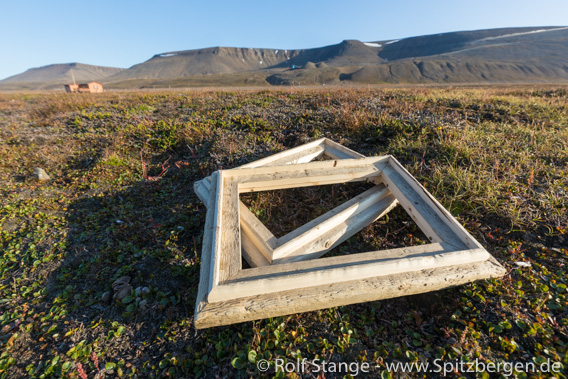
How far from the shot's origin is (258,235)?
87.4 inches

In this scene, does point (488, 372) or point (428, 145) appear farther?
point (428, 145)

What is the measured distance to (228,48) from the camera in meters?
190

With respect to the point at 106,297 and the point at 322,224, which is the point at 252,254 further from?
the point at 106,297

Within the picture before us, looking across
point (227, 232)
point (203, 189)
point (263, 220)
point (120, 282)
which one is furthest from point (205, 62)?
point (227, 232)

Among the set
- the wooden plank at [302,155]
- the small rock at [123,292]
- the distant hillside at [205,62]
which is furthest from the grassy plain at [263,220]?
the distant hillside at [205,62]

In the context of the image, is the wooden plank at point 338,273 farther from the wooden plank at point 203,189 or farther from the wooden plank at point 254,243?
the wooden plank at point 203,189

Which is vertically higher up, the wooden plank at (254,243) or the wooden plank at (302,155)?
the wooden plank at (302,155)

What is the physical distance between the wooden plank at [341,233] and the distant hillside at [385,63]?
58813 millimetres

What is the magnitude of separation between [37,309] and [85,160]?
361 centimetres

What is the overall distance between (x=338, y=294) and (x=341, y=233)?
0.83m

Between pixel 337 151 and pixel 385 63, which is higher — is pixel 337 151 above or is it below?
below

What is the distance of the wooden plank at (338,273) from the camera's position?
161cm

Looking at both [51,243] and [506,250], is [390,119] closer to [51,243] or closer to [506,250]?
[506,250]

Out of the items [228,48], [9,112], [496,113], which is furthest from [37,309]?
[228,48]
